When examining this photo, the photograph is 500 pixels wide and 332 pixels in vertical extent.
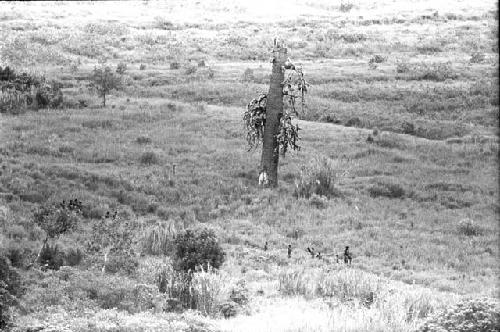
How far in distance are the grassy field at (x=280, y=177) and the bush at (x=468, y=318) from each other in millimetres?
1142

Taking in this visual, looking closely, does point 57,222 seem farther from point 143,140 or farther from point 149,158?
point 143,140

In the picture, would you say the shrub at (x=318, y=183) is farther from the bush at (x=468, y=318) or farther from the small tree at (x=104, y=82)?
the small tree at (x=104, y=82)

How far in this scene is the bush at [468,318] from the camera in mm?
7207

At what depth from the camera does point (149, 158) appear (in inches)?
934

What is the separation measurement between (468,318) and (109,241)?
369 inches

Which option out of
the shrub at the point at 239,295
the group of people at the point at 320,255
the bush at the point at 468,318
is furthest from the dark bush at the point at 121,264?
A: the bush at the point at 468,318

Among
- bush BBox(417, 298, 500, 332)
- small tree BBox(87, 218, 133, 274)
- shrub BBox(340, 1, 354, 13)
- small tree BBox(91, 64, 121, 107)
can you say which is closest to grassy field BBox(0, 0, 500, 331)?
small tree BBox(87, 218, 133, 274)

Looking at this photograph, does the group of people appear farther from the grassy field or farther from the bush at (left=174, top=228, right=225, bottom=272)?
the bush at (left=174, top=228, right=225, bottom=272)

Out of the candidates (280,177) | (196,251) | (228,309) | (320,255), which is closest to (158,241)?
(196,251)

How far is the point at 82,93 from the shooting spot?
3453cm

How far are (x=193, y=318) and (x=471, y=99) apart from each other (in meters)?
29.9

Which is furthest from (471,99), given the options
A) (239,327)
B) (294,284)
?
(239,327)

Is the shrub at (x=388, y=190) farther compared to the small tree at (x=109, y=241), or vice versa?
the shrub at (x=388, y=190)

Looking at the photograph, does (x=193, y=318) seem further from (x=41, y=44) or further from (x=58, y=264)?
(x=41, y=44)
